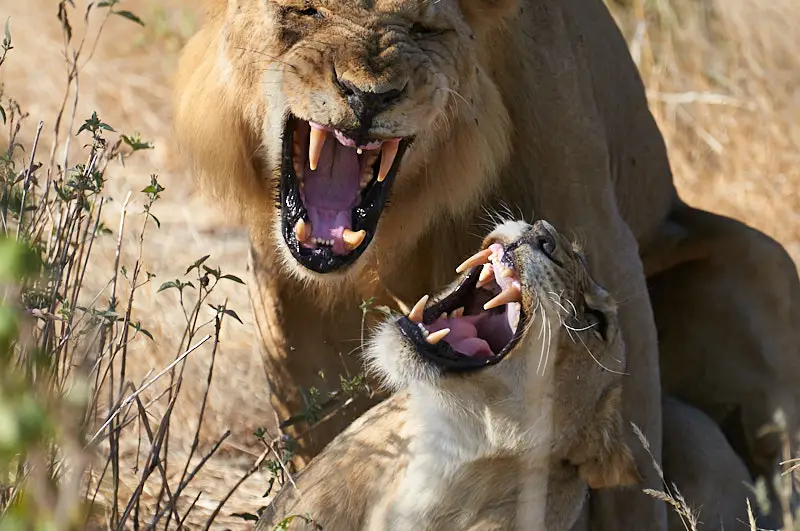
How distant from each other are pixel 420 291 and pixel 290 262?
0.67 metres

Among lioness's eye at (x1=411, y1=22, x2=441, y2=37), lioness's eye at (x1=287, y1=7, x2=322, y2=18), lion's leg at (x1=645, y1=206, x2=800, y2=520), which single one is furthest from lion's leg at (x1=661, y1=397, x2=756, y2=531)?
lioness's eye at (x1=287, y1=7, x2=322, y2=18)

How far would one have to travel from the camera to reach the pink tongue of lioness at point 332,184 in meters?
3.54

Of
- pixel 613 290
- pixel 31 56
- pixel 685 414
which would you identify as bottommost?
pixel 685 414

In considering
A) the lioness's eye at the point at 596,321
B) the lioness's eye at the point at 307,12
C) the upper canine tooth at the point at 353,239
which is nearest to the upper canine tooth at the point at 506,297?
the lioness's eye at the point at 596,321

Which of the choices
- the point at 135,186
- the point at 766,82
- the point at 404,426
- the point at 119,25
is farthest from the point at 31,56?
the point at 404,426

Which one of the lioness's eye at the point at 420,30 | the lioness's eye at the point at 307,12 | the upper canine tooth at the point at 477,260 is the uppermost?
the lioness's eye at the point at 307,12

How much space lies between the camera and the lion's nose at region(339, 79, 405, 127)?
3.10 m

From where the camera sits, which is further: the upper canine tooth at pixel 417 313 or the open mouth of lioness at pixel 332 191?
the open mouth of lioness at pixel 332 191

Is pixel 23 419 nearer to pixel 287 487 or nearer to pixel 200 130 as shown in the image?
pixel 287 487

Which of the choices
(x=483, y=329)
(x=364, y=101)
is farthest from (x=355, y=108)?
(x=483, y=329)

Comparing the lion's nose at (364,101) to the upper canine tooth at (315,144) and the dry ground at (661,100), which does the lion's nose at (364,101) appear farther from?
the dry ground at (661,100)

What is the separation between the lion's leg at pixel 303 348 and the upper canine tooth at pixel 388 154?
2.10 feet

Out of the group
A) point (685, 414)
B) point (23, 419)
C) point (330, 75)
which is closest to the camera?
point (23, 419)

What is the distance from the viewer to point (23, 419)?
116 cm
